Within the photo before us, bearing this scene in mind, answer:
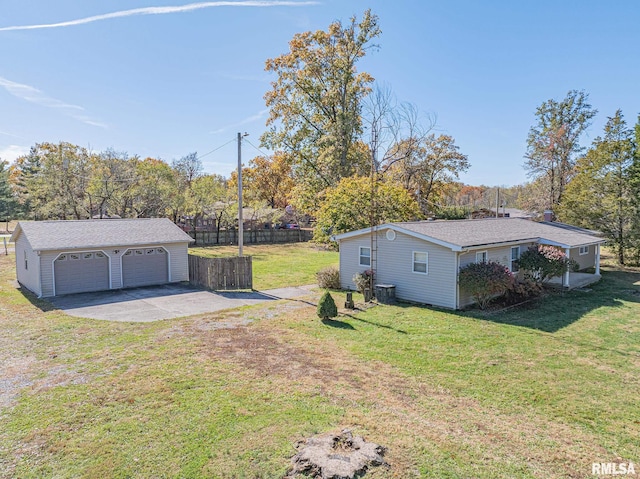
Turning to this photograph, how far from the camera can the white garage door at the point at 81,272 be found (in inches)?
639

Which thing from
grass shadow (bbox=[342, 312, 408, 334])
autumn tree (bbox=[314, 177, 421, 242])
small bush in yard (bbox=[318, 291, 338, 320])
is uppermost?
autumn tree (bbox=[314, 177, 421, 242])

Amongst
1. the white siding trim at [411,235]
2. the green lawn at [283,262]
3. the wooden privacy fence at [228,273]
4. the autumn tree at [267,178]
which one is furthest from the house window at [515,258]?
the autumn tree at [267,178]

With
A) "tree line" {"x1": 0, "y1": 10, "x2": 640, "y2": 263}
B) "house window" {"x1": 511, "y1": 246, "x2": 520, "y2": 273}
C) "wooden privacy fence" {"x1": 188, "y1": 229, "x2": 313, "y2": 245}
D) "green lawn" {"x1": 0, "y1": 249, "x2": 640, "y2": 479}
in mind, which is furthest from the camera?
"wooden privacy fence" {"x1": 188, "y1": 229, "x2": 313, "y2": 245}

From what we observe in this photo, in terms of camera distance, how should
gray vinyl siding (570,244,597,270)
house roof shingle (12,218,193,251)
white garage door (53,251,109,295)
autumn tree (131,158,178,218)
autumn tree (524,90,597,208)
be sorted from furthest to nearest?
autumn tree (524,90,597,208), autumn tree (131,158,178,218), gray vinyl siding (570,244,597,270), white garage door (53,251,109,295), house roof shingle (12,218,193,251)

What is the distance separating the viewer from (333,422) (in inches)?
240

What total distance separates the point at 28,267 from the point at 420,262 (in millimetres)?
16817

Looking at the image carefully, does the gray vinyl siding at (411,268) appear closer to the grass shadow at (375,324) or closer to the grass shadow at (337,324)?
the grass shadow at (375,324)

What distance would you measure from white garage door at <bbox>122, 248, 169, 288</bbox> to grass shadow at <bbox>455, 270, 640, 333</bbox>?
536 inches

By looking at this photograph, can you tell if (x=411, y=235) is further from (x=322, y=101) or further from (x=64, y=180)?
(x=64, y=180)

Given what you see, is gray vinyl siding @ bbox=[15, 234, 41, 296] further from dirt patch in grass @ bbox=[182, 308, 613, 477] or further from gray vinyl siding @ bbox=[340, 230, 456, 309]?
gray vinyl siding @ bbox=[340, 230, 456, 309]

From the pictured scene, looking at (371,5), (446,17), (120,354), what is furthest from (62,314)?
(371,5)

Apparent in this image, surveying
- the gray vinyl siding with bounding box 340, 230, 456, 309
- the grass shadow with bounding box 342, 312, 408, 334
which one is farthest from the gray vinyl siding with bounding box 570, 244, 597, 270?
the grass shadow with bounding box 342, 312, 408, 334

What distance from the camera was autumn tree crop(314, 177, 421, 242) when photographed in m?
21.5

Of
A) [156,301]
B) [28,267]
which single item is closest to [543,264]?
[156,301]
